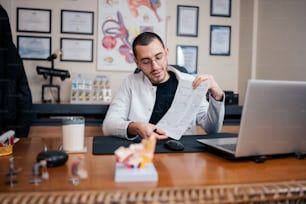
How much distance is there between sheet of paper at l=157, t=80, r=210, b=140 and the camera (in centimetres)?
113

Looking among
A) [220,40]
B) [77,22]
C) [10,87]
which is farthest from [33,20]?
[220,40]

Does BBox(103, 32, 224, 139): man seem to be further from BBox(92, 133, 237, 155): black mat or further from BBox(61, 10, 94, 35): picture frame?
BBox(61, 10, 94, 35): picture frame

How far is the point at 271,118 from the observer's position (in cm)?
82

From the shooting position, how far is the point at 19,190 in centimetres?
60

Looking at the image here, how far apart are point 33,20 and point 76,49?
475 mm

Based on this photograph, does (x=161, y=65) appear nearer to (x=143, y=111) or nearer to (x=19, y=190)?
(x=143, y=111)

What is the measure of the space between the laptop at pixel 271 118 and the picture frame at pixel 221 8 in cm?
228

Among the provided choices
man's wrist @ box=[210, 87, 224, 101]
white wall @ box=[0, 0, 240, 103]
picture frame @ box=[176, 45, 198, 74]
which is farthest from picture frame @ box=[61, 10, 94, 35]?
man's wrist @ box=[210, 87, 224, 101]

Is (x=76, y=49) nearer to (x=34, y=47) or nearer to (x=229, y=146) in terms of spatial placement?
(x=34, y=47)

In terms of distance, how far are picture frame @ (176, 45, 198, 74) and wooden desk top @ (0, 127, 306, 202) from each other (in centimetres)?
199

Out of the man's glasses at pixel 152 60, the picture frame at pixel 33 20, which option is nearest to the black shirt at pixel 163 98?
the man's glasses at pixel 152 60

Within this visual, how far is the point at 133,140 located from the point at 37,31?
191cm

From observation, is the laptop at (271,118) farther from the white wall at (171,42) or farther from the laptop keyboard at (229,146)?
the white wall at (171,42)

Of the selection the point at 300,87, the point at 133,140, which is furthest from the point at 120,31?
the point at 300,87
